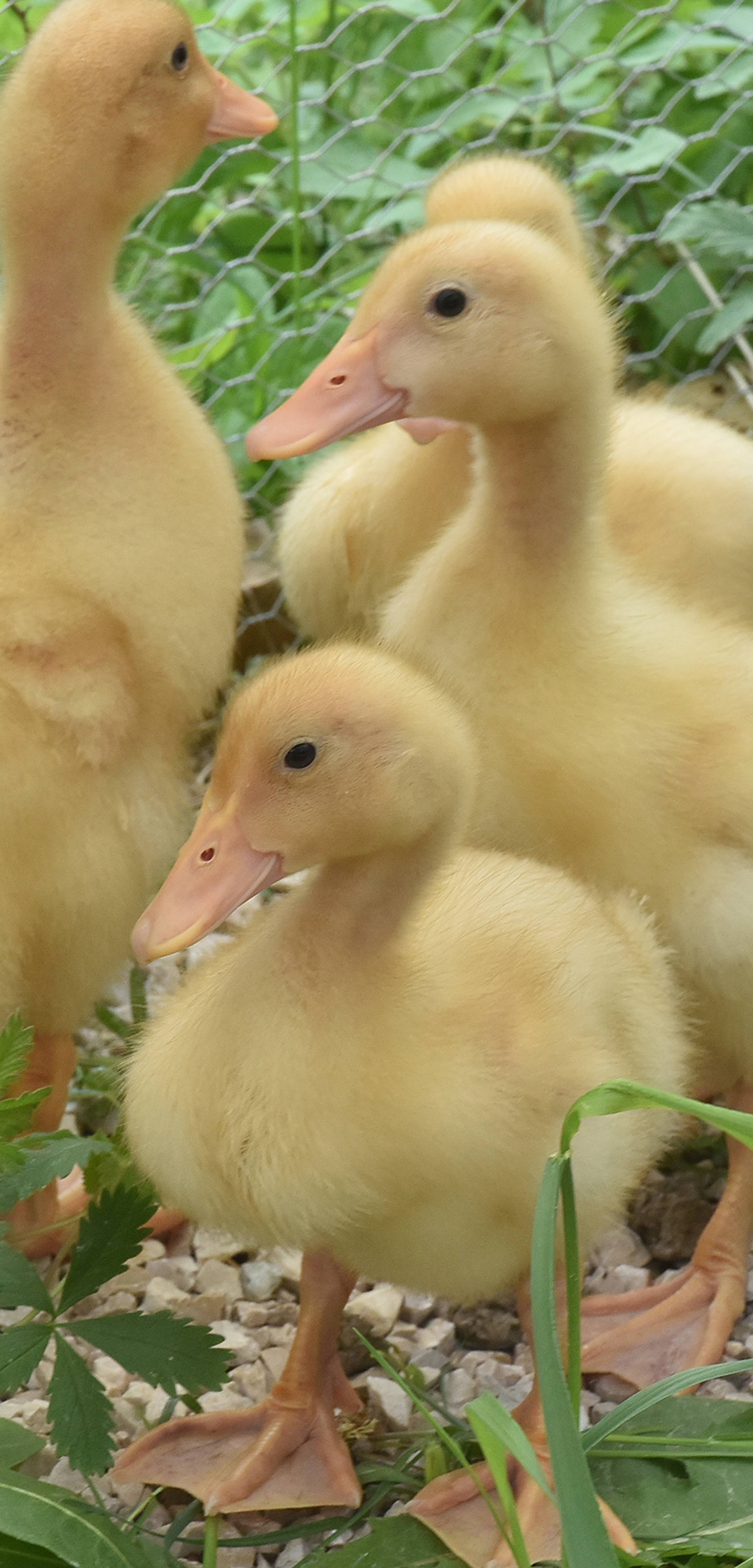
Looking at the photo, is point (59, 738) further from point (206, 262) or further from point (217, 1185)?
point (206, 262)

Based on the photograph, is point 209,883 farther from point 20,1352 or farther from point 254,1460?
point 254,1460

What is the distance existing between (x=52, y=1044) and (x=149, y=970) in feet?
1.30

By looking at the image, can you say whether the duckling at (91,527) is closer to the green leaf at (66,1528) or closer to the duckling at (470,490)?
A: the duckling at (470,490)

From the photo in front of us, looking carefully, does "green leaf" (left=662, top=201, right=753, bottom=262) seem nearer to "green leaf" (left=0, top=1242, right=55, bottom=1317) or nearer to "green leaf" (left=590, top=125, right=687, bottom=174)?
"green leaf" (left=590, top=125, right=687, bottom=174)

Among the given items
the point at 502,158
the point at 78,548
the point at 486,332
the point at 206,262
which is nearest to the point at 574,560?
the point at 486,332

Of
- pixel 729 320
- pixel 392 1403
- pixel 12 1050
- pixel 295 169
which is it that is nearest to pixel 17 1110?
pixel 12 1050

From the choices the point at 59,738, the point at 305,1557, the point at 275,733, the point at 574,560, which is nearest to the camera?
the point at 275,733

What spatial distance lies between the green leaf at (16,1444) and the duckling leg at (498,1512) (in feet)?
1.09

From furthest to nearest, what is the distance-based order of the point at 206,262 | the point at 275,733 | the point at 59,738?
the point at 206,262 → the point at 59,738 → the point at 275,733

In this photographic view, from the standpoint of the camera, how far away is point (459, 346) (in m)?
1.76

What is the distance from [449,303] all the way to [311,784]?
22.9 inches

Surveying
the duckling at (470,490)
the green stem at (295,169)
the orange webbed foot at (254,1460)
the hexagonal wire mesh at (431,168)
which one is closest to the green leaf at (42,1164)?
the orange webbed foot at (254,1460)

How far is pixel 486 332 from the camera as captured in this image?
68.9 inches

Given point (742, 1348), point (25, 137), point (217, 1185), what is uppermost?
point (25, 137)
